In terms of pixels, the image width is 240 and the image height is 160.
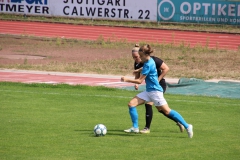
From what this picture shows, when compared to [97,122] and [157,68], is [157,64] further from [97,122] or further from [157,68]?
[97,122]

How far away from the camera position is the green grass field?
11336 mm

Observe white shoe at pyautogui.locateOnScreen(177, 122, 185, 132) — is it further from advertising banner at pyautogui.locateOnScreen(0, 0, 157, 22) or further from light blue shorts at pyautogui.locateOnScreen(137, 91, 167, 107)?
advertising banner at pyautogui.locateOnScreen(0, 0, 157, 22)

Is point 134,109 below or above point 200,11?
below

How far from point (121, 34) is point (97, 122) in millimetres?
27145

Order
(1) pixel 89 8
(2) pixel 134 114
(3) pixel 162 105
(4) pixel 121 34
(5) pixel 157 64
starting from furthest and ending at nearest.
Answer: (1) pixel 89 8, (4) pixel 121 34, (5) pixel 157 64, (2) pixel 134 114, (3) pixel 162 105

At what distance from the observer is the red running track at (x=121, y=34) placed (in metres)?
38.6

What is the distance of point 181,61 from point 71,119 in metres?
15.3

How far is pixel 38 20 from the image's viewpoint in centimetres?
4866

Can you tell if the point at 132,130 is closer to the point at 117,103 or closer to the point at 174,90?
the point at 117,103

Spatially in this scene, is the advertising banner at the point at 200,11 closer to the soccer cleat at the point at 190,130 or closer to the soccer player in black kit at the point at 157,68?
the soccer player in black kit at the point at 157,68

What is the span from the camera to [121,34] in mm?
41594

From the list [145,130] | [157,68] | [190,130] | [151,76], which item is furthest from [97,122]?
[190,130]

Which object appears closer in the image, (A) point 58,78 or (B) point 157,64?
(B) point 157,64

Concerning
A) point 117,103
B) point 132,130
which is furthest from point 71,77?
point 132,130
